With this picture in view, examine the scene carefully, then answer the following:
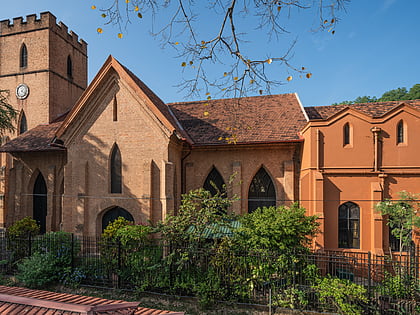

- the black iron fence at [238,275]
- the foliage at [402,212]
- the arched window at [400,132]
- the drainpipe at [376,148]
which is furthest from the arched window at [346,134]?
the black iron fence at [238,275]

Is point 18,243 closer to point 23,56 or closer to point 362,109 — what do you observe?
point 23,56

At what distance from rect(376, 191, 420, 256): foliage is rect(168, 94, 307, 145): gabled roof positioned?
18.9 ft

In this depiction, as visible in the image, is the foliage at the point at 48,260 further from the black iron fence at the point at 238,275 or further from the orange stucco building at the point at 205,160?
the orange stucco building at the point at 205,160

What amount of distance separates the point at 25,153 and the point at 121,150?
9.68 meters

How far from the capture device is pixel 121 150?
1452 centimetres

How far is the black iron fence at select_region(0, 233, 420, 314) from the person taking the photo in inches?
365

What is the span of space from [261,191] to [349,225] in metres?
5.31

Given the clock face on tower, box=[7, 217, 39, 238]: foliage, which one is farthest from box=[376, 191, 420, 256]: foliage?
the clock face on tower

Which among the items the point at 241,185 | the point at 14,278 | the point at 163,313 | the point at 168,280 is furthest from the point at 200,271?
the point at 14,278

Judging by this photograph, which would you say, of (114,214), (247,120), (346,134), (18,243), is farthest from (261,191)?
(18,243)

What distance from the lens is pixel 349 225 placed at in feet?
43.6

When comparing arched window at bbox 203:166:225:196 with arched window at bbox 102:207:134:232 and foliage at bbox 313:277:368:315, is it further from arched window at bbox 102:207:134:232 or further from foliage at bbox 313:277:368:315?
foliage at bbox 313:277:368:315

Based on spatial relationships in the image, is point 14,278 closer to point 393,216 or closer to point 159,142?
point 159,142

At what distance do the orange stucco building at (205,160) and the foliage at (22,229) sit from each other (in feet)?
6.77
